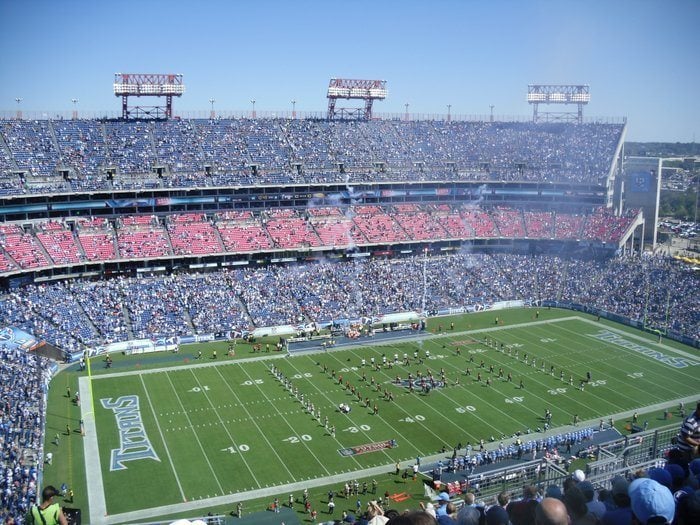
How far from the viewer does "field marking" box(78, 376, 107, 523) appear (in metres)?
25.2

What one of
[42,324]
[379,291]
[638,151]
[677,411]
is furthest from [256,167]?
[638,151]

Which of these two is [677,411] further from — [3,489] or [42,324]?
[42,324]

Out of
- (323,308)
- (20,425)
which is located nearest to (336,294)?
(323,308)

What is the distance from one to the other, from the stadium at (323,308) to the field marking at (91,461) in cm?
14

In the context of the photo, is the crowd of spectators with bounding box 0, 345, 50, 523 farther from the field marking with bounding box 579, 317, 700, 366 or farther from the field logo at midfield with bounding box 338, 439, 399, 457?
the field marking with bounding box 579, 317, 700, 366

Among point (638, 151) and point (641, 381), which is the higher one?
point (638, 151)

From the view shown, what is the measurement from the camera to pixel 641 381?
39.5 meters

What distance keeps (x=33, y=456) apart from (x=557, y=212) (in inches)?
2068

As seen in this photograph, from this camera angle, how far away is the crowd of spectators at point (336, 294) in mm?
44219

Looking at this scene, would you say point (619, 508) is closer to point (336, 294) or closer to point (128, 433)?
point (128, 433)

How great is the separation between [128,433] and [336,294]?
76.7ft

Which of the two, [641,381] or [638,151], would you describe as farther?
[638,151]

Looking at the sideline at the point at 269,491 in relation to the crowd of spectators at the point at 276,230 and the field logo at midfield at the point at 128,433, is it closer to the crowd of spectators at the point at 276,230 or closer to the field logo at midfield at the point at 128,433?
the field logo at midfield at the point at 128,433

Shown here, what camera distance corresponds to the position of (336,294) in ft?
171
